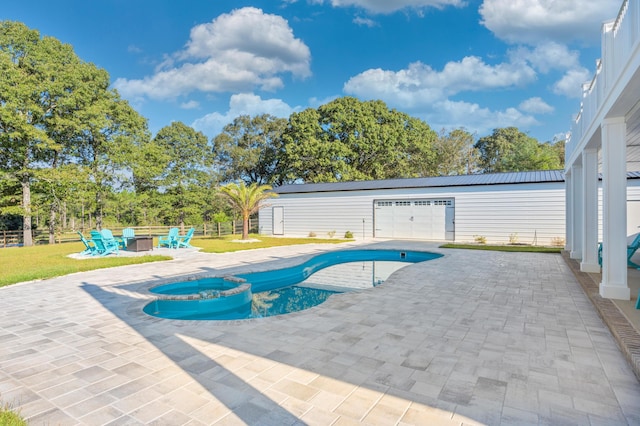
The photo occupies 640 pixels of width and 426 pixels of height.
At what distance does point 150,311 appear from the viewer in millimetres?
5816

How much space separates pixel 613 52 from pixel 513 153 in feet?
113

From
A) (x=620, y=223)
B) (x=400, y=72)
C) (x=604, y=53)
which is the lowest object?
(x=620, y=223)

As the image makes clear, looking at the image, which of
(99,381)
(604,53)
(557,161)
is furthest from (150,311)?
(557,161)

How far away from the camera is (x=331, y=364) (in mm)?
3381

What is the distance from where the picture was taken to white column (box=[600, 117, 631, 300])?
5043 mm

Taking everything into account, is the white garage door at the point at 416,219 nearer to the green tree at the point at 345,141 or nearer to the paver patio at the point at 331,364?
the green tree at the point at 345,141

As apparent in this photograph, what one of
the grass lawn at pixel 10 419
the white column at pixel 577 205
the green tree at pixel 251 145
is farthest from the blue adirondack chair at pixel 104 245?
the green tree at pixel 251 145

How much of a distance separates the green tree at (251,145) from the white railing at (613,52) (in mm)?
28762

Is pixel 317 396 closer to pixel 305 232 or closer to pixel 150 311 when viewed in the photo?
pixel 150 311

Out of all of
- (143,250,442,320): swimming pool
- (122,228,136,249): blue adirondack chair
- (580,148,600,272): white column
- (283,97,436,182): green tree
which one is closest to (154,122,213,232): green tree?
(283,97,436,182): green tree

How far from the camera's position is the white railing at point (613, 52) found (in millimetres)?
3898

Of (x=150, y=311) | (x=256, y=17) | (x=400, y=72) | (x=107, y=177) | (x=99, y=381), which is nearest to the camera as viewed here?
(x=99, y=381)

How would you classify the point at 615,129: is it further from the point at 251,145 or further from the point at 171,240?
the point at 251,145

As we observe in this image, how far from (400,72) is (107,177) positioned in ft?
78.4
